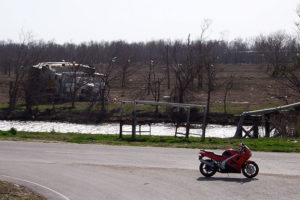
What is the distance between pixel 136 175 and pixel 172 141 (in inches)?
351

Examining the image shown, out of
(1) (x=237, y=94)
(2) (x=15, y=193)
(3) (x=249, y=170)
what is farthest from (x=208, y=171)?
(1) (x=237, y=94)

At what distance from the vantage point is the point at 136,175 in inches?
537

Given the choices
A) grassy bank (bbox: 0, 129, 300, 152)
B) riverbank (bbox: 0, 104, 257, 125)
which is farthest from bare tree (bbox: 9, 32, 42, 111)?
grassy bank (bbox: 0, 129, 300, 152)

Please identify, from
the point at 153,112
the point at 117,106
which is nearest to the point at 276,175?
the point at 153,112

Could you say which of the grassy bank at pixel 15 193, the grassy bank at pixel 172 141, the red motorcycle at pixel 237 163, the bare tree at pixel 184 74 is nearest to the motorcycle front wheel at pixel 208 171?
the red motorcycle at pixel 237 163

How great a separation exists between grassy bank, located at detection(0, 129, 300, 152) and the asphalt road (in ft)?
5.13

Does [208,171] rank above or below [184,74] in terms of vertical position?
below

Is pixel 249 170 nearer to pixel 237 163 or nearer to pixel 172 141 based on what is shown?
pixel 237 163

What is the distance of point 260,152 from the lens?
18.1m

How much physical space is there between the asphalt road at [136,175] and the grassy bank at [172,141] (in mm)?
1562

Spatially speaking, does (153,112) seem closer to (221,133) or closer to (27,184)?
(221,133)

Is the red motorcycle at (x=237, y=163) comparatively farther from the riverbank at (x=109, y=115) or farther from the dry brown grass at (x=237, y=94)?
the dry brown grass at (x=237, y=94)

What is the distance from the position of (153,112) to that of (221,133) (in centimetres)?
1065

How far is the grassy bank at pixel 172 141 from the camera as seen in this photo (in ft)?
64.5
